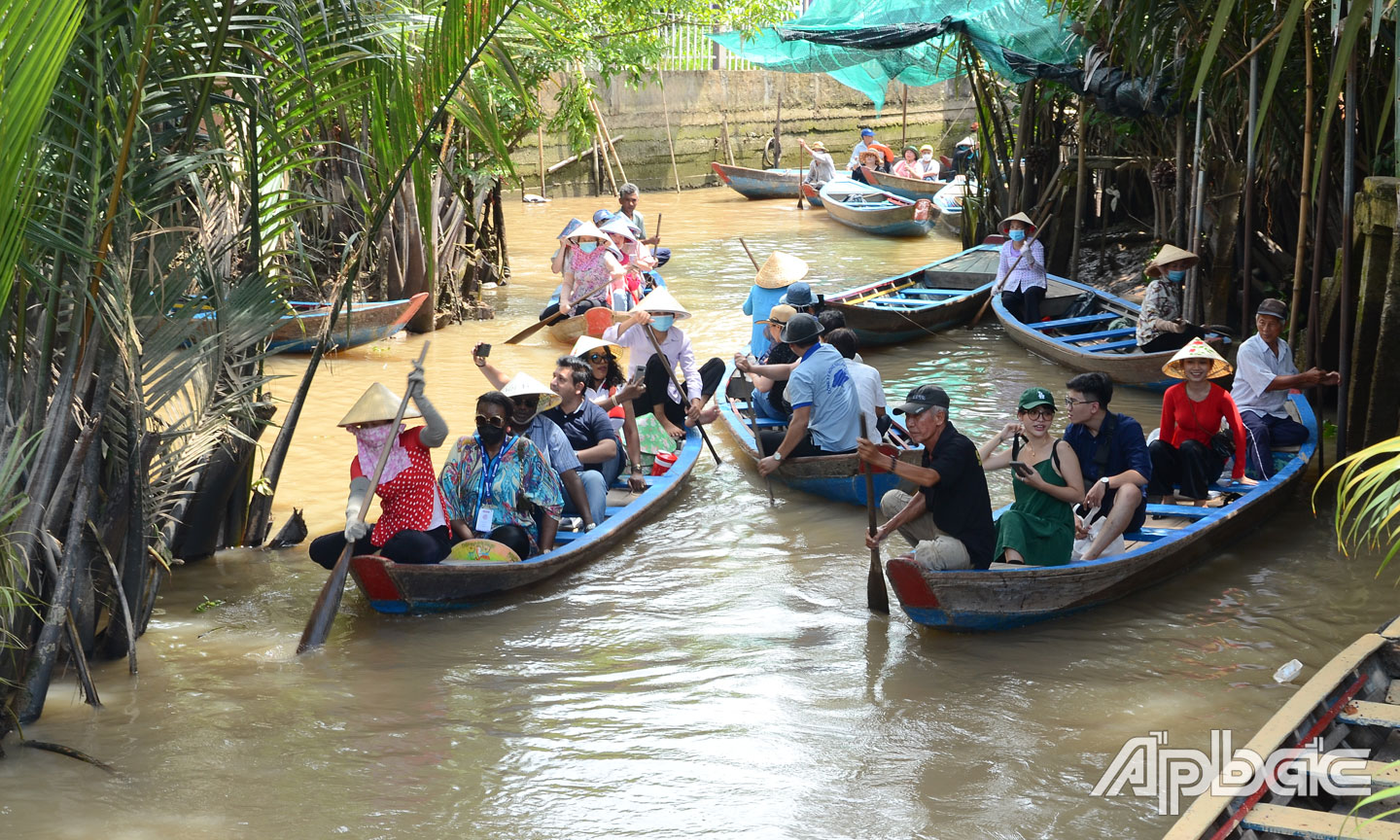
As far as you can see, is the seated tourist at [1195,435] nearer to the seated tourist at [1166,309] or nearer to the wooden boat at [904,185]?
the seated tourist at [1166,309]

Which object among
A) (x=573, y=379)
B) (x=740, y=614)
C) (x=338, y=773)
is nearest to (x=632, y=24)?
(x=573, y=379)

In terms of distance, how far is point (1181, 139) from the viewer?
1099 centimetres

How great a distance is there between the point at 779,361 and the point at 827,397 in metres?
0.76

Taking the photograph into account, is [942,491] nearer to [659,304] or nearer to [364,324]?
[659,304]

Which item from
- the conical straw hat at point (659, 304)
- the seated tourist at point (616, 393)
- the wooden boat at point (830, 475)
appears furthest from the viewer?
the conical straw hat at point (659, 304)

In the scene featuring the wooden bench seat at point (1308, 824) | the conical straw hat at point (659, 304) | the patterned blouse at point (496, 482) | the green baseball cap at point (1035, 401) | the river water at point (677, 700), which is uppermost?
the conical straw hat at point (659, 304)

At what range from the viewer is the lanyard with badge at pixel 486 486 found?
20.7 feet

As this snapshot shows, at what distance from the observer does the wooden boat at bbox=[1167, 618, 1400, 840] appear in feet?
10.9

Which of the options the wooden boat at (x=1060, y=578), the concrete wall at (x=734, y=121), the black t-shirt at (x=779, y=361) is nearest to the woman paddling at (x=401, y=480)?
the wooden boat at (x=1060, y=578)

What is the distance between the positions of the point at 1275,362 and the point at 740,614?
3881 mm

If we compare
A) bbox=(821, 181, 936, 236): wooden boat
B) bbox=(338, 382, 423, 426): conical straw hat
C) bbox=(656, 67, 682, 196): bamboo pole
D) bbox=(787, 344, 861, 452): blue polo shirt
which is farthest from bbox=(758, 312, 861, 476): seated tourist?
bbox=(656, 67, 682, 196): bamboo pole

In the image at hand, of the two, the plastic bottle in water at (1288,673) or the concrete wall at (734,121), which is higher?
the concrete wall at (734,121)

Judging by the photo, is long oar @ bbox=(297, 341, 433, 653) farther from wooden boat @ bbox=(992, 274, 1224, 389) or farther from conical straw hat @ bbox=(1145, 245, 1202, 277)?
conical straw hat @ bbox=(1145, 245, 1202, 277)

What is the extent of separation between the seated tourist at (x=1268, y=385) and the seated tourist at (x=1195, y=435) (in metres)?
0.49
